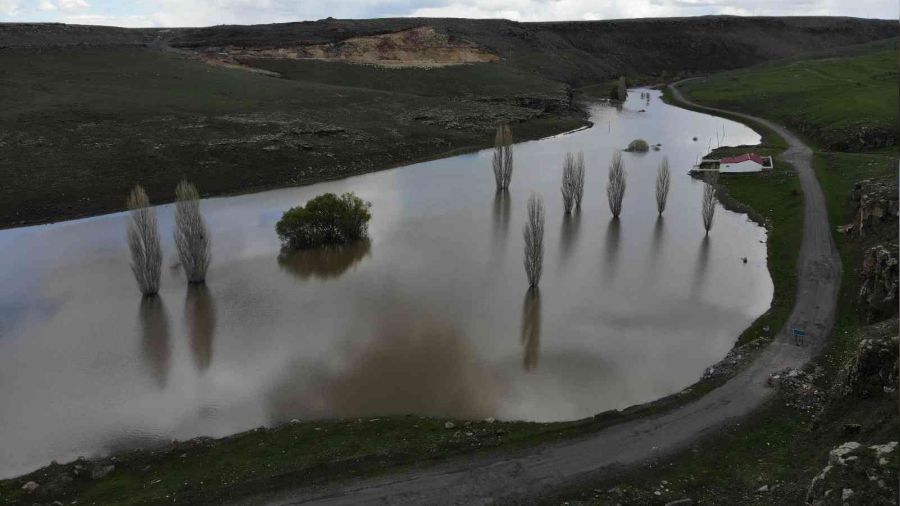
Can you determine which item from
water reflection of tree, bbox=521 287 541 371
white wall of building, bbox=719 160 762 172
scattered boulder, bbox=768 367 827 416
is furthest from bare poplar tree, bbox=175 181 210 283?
white wall of building, bbox=719 160 762 172

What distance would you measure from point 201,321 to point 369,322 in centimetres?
838

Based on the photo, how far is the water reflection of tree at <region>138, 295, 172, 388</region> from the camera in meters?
29.7

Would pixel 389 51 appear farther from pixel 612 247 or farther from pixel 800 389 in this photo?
pixel 800 389

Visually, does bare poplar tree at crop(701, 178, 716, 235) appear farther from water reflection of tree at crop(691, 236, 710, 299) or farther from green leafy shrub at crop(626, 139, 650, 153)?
green leafy shrub at crop(626, 139, 650, 153)

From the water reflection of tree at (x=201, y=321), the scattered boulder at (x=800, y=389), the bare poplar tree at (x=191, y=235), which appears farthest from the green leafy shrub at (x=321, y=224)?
the scattered boulder at (x=800, y=389)

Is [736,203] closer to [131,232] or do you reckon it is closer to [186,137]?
[131,232]

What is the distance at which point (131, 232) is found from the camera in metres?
35.1

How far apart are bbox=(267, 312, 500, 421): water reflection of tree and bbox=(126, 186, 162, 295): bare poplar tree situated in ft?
40.1

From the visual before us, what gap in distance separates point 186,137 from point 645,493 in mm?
58176

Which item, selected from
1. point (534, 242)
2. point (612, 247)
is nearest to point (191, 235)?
point (534, 242)

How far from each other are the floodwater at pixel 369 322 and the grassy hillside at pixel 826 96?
2922cm

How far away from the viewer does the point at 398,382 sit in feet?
91.0

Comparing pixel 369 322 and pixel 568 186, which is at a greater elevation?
pixel 568 186

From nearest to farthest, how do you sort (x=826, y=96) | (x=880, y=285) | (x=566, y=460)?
(x=566, y=460) < (x=880, y=285) < (x=826, y=96)
